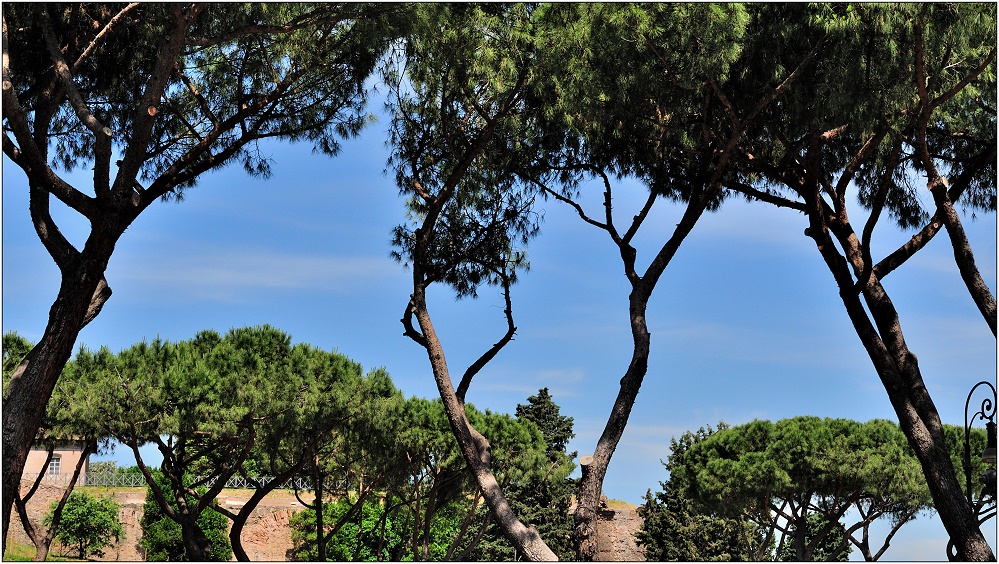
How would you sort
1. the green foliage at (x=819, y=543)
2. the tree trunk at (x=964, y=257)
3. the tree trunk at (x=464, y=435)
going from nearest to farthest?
the tree trunk at (x=464, y=435) → the tree trunk at (x=964, y=257) → the green foliage at (x=819, y=543)

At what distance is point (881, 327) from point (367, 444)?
712 cm

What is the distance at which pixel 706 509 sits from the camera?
1595 centimetres

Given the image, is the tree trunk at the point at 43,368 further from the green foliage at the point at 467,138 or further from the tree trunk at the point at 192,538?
the tree trunk at the point at 192,538

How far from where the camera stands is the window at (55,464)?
24.7 m

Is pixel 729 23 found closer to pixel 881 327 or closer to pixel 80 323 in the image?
pixel 881 327

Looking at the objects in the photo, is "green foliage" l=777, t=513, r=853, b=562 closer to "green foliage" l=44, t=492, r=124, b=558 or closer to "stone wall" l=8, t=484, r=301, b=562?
"stone wall" l=8, t=484, r=301, b=562

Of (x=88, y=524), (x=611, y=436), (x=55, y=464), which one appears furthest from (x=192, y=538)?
(x=55, y=464)

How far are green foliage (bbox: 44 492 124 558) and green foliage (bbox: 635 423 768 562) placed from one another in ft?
36.6

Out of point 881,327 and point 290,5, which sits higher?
point 290,5

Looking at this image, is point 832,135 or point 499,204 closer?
point 832,135

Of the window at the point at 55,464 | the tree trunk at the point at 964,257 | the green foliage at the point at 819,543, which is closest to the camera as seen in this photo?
the tree trunk at the point at 964,257

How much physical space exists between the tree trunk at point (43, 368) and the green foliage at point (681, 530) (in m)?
15.2

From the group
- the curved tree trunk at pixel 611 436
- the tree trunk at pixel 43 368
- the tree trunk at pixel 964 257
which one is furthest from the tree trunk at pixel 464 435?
the tree trunk at pixel 964 257

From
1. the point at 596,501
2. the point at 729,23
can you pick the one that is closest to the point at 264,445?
the point at 596,501
